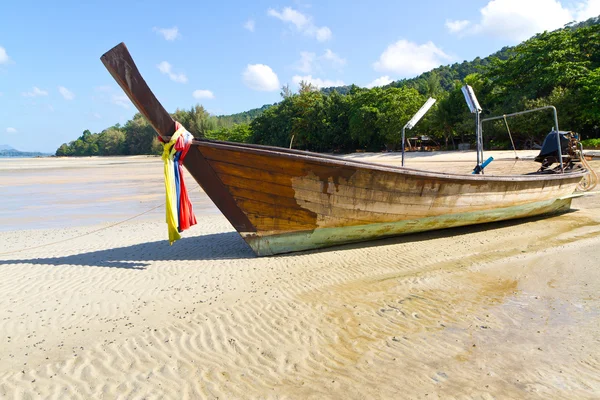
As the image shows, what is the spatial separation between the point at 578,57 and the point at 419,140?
16.6 m

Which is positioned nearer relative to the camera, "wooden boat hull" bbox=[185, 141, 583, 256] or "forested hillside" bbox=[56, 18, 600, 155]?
"wooden boat hull" bbox=[185, 141, 583, 256]

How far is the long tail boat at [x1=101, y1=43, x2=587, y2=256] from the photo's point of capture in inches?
187

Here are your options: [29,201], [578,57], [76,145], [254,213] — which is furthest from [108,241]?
[76,145]

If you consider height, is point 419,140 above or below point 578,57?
below

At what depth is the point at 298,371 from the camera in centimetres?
262

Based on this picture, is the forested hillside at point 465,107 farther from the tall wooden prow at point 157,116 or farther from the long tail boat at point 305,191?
the tall wooden prow at point 157,116

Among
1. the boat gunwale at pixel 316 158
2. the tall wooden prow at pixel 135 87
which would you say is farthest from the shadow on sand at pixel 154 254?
the tall wooden prow at pixel 135 87

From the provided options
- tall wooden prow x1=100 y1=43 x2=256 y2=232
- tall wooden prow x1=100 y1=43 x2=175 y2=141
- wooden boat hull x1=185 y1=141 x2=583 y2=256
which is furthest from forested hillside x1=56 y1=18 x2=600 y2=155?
tall wooden prow x1=100 y1=43 x2=175 y2=141

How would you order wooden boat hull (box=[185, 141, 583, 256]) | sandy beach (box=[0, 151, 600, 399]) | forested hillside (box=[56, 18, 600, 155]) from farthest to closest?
1. forested hillside (box=[56, 18, 600, 155])
2. wooden boat hull (box=[185, 141, 583, 256])
3. sandy beach (box=[0, 151, 600, 399])

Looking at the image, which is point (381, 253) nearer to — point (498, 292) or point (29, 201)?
point (498, 292)

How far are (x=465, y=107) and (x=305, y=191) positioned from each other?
30.3 m

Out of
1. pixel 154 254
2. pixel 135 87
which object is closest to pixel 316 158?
pixel 135 87

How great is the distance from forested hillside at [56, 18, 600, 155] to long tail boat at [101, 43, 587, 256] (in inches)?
371

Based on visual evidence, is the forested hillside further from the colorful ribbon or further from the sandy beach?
the sandy beach
